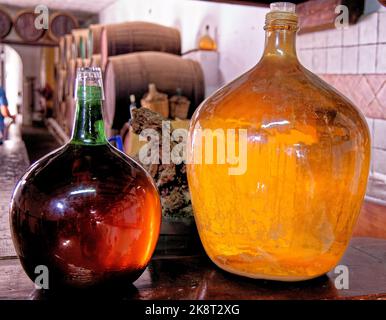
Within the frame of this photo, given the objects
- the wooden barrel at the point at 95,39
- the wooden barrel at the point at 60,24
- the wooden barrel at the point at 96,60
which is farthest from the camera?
the wooden barrel at the point at 60,24

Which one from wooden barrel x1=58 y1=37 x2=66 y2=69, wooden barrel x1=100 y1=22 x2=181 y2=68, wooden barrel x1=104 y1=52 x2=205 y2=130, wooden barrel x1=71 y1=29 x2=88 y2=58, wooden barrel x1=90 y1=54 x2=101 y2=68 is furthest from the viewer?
wooden barrel x1=58 y1=37 x2=66 y2=69

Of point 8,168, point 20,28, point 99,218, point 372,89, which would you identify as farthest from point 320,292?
point 20,28

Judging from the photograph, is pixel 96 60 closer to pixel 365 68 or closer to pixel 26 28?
pixel 365 68

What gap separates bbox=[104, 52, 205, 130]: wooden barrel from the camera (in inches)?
123

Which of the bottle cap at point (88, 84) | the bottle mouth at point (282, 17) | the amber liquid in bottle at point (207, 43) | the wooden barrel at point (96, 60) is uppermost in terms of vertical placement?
the amber liquid in bottle at point (207, 43)

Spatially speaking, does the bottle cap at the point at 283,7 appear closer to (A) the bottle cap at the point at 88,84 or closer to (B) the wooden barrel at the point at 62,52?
(A) the bottle cap at the point at 88,84

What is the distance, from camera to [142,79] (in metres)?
3.16

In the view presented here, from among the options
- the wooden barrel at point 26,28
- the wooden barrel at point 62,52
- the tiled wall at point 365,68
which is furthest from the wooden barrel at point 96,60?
the wooden barrel at point 26,28

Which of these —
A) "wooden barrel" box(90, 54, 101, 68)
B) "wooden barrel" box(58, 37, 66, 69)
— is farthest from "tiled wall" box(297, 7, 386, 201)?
"wooden barrel" box(58, 37, 66, 69)

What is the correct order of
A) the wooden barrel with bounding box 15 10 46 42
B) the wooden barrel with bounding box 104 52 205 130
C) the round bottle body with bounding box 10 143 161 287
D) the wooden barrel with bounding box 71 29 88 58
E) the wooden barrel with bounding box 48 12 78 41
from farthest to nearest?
the wooden barrel with bounding box 48 12 78 41, the wooden barrel with bounding box 15 10 46 42, the wooden barrel with bounding box 71 29 88 58, the wooden barrel with bounding box 104 52 205 130, the round bottle body with bounding box 10 143 161 287

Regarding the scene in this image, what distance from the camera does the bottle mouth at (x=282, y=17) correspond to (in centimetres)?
62

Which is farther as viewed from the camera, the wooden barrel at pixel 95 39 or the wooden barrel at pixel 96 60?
the wooden barrel at pixel 95 39

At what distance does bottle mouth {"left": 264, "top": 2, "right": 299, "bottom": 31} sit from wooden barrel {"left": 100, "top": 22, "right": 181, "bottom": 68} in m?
2.98

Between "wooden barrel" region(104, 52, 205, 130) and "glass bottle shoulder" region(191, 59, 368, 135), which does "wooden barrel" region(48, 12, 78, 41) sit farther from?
"glass bottle shoulder" region(191, 59, 368, 135)
